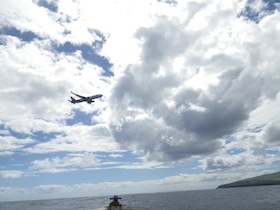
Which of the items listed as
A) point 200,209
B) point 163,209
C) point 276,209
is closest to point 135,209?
point 276,209

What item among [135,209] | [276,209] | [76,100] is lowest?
[135,209]

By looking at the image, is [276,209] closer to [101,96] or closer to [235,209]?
[235,209]

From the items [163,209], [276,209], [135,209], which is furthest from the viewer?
[163,209]

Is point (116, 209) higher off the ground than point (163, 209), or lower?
lower

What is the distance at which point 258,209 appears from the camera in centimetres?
12112

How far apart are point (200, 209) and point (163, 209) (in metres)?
22.1

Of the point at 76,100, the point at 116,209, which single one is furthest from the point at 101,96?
the point at 116,209

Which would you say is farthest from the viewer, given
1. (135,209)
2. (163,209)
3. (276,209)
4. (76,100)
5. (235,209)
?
(163,209)

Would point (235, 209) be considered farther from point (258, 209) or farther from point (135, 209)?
point (135, 209)

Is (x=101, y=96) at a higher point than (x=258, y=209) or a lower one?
higher

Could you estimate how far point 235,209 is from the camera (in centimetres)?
→ 12875

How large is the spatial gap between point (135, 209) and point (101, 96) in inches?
3309

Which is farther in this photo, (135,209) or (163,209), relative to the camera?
(163,209)

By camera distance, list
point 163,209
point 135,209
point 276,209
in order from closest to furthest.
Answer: point 135,209, point 276,209, point 163,209
